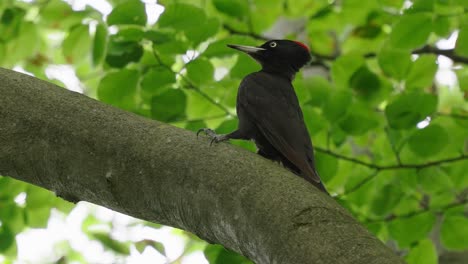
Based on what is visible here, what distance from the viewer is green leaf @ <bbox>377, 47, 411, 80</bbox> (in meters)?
4.14

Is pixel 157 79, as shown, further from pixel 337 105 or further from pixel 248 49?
pixel 337 105

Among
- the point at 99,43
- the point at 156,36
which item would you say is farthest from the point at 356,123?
the point at 99,43

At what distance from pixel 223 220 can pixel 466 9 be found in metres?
2.67

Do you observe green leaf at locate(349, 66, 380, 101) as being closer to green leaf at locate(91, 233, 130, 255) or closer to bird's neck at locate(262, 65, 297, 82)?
bird's neck at locate(262, 65, 297, 82)

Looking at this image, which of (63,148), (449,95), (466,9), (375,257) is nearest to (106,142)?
(63,148)

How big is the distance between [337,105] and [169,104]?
1016 mm

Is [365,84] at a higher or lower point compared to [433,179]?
higher

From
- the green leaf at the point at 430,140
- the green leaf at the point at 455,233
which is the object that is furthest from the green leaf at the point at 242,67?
the green leaf at the point at 455,233

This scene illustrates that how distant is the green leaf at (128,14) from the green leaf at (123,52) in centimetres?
17

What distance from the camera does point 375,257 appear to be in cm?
203

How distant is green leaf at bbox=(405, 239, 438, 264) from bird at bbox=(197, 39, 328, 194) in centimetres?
106

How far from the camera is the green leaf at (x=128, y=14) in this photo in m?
3.66

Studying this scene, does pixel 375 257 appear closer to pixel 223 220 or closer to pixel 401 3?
pixel 223 220

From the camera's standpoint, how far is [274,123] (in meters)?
3.61
